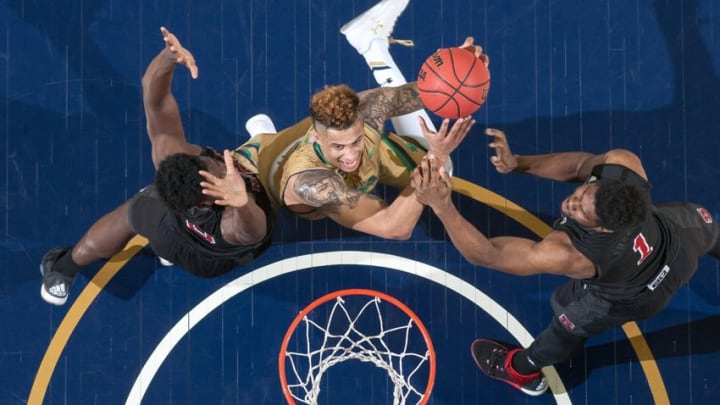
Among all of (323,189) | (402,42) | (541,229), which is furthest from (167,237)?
(541,229)

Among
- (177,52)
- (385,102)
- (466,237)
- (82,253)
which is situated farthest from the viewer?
(82,253)

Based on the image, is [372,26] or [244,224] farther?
[372,26]

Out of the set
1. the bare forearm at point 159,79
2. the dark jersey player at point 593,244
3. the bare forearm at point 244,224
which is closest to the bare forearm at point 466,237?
the dark jersey player at point 593,244

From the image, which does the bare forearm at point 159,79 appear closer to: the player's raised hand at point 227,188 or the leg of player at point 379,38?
the player's raised hand at point 227,188

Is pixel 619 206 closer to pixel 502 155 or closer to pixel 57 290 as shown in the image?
pixel 502 155

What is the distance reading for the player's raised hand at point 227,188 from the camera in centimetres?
415

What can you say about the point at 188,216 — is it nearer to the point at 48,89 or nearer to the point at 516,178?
the point at 48,89

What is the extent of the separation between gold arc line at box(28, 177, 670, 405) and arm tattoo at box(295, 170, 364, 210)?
1740 mm

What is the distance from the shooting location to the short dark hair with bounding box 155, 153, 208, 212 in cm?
421

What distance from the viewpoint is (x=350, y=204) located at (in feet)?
15.5

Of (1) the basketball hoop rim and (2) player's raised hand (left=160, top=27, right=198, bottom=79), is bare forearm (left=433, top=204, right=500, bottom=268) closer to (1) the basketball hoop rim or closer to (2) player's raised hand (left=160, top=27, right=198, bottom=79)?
(1) the basketball hoop rim

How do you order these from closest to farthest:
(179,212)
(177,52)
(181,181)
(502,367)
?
(181,181), (179,212), (177,52), (502,367)

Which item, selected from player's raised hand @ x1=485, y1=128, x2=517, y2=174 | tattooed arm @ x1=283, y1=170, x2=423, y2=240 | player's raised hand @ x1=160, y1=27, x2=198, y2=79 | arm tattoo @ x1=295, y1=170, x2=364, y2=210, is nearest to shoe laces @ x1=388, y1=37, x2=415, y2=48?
player's raised hand @ x1=485, y1=128, x2=517, y2=174

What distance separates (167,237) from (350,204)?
1.29 metres
